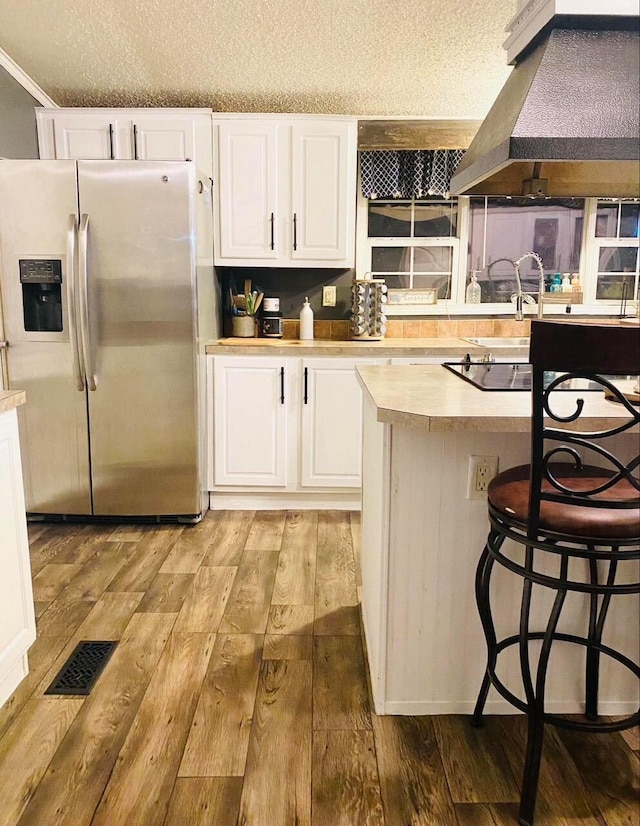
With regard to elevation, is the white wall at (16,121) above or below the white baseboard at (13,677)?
above

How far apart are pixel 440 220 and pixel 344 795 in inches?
134

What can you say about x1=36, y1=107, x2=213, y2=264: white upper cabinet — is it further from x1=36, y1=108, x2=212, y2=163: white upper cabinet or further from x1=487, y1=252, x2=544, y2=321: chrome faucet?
x1=487, y1=252, x2=544, y2=321: chrome faucet

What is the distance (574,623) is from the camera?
1781 mm

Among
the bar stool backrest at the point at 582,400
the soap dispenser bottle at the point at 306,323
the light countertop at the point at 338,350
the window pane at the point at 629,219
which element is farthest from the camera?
→ the window pane at the point at 629,219

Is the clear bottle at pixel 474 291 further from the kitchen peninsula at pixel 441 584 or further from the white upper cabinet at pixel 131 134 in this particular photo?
the kitchen peninsula at pixel 441 584

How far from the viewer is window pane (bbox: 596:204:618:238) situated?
400cm

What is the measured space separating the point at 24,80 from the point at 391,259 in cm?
229

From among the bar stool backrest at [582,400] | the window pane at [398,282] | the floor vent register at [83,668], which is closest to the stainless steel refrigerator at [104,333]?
the floor vent register at [83,668]

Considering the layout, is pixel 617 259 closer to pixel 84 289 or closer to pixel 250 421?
pixel 250 421

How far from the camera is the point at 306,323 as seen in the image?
388cm

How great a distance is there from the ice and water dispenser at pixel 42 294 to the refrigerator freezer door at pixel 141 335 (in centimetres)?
20

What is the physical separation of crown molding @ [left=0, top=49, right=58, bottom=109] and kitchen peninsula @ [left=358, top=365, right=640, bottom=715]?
2742 mm

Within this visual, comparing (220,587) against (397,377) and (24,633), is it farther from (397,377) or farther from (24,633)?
(397,377)

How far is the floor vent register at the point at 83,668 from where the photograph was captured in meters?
1.93
